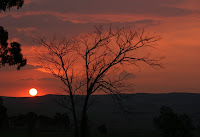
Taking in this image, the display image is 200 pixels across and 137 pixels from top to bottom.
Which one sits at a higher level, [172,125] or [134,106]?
[134,106]

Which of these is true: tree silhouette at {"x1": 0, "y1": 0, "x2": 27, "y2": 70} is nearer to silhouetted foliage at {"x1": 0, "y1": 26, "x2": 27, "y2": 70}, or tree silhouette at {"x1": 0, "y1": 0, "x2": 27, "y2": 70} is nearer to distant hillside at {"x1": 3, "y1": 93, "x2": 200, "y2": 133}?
silhouetted foliage at {"x1": 0, "y1": 26, "x2": 27, "y2": 70}

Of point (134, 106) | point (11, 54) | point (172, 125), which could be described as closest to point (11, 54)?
point (11, 54)

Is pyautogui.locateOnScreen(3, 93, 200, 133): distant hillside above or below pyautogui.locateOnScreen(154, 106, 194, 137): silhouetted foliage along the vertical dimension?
above

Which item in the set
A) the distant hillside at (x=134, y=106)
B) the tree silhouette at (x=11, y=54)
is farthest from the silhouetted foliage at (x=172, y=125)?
the distant hillside at (x=134, y=106)

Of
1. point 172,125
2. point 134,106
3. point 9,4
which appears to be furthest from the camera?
point 134,106

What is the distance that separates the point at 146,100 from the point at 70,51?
154427 mm

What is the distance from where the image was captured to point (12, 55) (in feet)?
79.3

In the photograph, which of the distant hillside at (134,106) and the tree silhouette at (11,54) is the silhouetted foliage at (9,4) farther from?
the distant hillside at (134,106)

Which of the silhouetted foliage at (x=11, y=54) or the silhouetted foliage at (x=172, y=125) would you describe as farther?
the silhouetted foliage at (x=172, y=125)

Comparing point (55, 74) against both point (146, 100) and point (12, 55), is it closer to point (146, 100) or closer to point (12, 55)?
point (12, 55)

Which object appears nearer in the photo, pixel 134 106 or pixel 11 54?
pixel 11 54

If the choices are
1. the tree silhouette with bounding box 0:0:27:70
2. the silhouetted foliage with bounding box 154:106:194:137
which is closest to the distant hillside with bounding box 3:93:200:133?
the silhouetted foliage with bounding box 154:106:194:137

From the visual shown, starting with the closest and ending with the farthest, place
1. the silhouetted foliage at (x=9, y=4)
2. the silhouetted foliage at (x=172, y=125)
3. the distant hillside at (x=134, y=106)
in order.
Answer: the silhouetted foliage at (x=9, y=4) → the silhouetted foliage at (x=172, y=125) → the distant hillside at (x=134, y=106)

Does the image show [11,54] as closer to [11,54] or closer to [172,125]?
[11,54]
